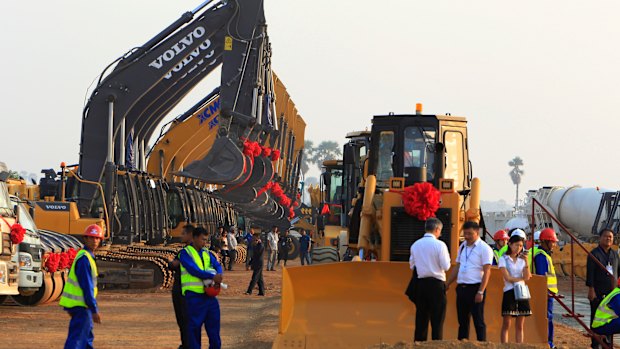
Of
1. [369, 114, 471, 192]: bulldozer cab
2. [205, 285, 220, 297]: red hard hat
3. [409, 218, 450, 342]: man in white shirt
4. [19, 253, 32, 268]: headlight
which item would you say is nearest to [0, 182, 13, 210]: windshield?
[19, 253, 32, 268]: headlight

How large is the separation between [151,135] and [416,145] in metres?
16.2

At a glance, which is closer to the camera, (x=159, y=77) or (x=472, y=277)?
(x=472, y=277)

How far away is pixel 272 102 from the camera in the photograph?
35156 millimetres

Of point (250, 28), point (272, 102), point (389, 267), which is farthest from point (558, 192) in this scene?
point (389, 267)

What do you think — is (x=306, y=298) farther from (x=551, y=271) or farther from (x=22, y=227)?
(x=22, y=227)

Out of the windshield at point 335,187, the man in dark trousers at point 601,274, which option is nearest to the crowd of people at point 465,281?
the man in dark trousers at point 601,274

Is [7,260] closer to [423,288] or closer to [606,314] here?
[423,288]

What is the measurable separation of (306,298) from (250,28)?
1656 cm

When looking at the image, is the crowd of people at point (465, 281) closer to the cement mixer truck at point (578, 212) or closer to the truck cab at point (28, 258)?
the truck cab at point (28, 258)

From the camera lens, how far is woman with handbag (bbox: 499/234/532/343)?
1398cm

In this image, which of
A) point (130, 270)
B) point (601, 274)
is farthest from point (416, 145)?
point (130, 270)

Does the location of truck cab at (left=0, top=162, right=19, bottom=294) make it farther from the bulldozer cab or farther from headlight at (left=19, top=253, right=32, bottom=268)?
the bulldozer cab

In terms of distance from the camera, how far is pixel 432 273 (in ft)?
41.8

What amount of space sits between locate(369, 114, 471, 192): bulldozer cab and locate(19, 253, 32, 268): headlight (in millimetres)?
5914
